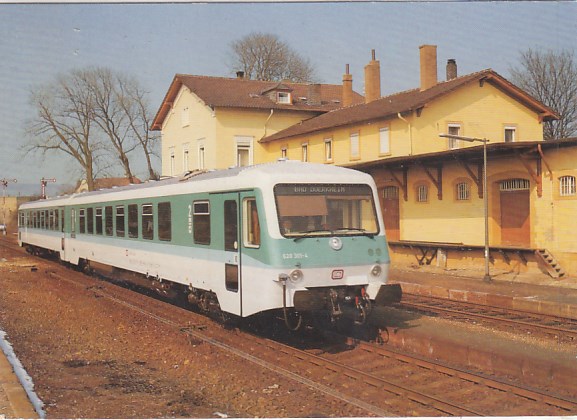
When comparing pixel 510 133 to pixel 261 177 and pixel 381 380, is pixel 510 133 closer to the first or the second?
pixel 261 177

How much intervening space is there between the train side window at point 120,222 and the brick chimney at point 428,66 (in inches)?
657

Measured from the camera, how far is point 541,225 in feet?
62.1

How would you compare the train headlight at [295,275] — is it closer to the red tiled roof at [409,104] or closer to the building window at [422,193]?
the building window at [422,193]

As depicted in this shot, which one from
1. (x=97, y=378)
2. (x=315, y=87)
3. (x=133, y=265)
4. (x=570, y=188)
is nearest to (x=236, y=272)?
(x=97, y=378)

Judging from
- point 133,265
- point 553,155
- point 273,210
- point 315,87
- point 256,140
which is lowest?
point 133,265

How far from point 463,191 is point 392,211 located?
154 inches

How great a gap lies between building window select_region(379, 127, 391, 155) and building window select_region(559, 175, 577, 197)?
8358 millimetres

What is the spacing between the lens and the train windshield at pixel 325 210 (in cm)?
933

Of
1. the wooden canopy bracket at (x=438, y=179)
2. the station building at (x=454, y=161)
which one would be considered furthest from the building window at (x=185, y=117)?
the wooden canopy bracket at (x=438, y=179)

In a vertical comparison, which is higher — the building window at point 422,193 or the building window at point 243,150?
the building window at point 243,150

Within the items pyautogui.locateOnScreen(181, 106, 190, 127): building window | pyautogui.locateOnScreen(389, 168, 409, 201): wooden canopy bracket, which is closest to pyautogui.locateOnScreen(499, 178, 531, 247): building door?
pyautogui.locateOnScreen(389, 168, 409, 201): wooden canopy bracket

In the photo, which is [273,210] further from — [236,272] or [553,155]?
[553,155]

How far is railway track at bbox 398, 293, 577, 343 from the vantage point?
436 inches

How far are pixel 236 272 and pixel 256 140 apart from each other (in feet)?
81.5
